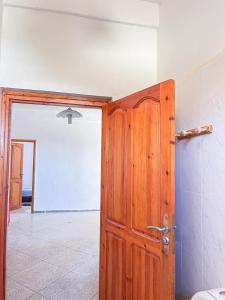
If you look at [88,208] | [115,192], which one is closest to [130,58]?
[115,192]

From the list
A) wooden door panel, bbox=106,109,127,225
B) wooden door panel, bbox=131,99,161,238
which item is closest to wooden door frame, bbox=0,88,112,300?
wooden door panel, bbox=106,109,127,225

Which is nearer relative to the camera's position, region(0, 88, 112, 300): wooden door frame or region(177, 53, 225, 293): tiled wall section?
region(177, 53, 225, 293): tiled wall section

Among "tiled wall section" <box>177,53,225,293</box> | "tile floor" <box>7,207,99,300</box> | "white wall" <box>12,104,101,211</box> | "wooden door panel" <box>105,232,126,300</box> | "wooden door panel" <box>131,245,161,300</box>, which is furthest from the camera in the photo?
"white wall" <box>12,104,101,211</box>

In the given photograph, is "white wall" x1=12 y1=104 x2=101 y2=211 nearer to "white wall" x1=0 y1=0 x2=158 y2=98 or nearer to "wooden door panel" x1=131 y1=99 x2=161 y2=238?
"white wall" x1=0 y1=0 x2=158 y2=98

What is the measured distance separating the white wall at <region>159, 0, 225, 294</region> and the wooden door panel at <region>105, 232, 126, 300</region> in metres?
0.44

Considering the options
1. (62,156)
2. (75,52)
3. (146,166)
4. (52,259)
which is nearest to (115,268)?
(146,166)

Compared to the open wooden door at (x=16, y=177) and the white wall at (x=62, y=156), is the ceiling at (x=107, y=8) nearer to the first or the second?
the white wall at (x=62, y=156)

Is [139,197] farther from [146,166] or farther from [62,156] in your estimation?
[62,156]

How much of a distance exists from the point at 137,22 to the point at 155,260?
2.09 metres

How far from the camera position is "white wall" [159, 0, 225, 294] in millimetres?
1471

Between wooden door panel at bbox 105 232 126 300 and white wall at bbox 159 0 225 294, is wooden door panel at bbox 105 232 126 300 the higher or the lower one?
the lower one

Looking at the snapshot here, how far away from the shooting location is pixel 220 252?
142 centimetres

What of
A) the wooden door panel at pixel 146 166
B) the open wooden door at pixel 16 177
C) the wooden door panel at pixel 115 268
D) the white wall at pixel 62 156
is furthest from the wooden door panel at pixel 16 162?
the wooden door panel at pixel 146 166

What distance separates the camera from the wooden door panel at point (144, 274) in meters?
1.67
